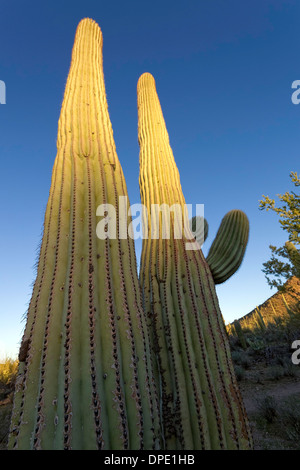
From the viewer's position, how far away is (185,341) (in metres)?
2.47

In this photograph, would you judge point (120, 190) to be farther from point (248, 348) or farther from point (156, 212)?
point (248, 348)

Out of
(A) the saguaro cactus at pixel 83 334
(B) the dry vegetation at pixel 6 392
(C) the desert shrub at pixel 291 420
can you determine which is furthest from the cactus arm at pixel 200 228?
(B) the dry vegetation at pixel 6 392

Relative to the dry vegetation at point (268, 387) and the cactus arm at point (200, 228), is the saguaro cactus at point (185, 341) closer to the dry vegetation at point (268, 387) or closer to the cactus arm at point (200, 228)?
the cactus arm at point (200, 228)

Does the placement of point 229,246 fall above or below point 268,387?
above

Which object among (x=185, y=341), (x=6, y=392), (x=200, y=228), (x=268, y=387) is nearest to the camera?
(x=185, y=341)

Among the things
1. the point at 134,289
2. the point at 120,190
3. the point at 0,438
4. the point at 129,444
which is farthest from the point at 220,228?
the point at 0,438

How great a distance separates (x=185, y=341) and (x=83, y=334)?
4.08 ft

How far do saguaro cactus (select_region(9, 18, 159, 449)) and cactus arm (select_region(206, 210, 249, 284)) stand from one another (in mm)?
2260

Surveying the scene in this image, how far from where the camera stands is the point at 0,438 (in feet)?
15.1

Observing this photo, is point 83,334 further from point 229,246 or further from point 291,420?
point 291,420

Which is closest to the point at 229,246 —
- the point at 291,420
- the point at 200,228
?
the point at 200,228

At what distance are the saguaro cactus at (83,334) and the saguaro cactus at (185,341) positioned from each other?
671 millimetres

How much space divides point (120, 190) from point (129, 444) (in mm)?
1842

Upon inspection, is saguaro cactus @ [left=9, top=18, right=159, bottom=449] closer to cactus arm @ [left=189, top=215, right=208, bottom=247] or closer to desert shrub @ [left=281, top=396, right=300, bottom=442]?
cactus arm @ [left=189, top=215, right=208, bottom=247]
